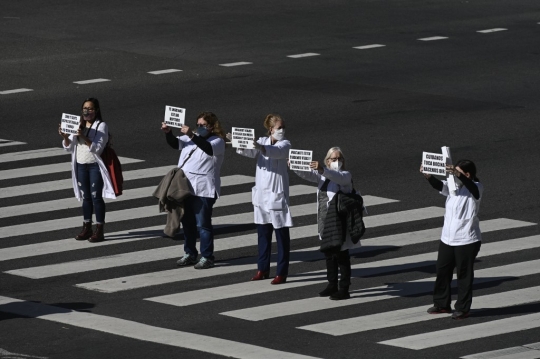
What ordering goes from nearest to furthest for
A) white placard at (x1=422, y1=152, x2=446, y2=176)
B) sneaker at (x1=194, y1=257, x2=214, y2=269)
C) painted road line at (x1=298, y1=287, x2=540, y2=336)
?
painted road line at (x1=298, y1=287, x2=540, y2=336), white placard at (x1=422, y1=152, x2=446, y2=176), sneaker at (x1=194, y1=257, x2=214, y2=269)

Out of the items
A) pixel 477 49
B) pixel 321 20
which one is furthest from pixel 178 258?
pixel 321 20

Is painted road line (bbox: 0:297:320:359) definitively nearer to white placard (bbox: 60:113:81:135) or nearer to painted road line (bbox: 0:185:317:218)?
white placard (bbox: 60:113:81:135)

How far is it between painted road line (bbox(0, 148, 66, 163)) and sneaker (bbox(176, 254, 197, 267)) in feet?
20.7

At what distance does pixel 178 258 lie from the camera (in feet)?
55.5

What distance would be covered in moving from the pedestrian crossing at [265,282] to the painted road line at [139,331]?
0.01 meters

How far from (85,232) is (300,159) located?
13.7ft

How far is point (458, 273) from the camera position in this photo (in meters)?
14.3

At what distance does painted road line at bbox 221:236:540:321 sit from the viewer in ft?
47.4

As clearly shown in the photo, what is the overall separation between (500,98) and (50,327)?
14982 millimetres

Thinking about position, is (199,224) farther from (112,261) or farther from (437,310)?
(437,310)

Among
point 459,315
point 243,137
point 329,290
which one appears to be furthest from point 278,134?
point 459,315

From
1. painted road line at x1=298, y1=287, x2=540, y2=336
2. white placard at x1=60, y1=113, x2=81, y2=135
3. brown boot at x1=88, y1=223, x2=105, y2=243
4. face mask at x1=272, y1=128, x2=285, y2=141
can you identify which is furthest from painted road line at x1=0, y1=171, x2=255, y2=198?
painted road line at x1=298, y1=287, x2=540, y2=336

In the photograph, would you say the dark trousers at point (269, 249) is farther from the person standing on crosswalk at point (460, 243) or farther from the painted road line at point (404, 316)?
the person standing on crosswalk at point (460, 243)

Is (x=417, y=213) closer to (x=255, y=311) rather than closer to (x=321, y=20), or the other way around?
(x=255, y=311)
